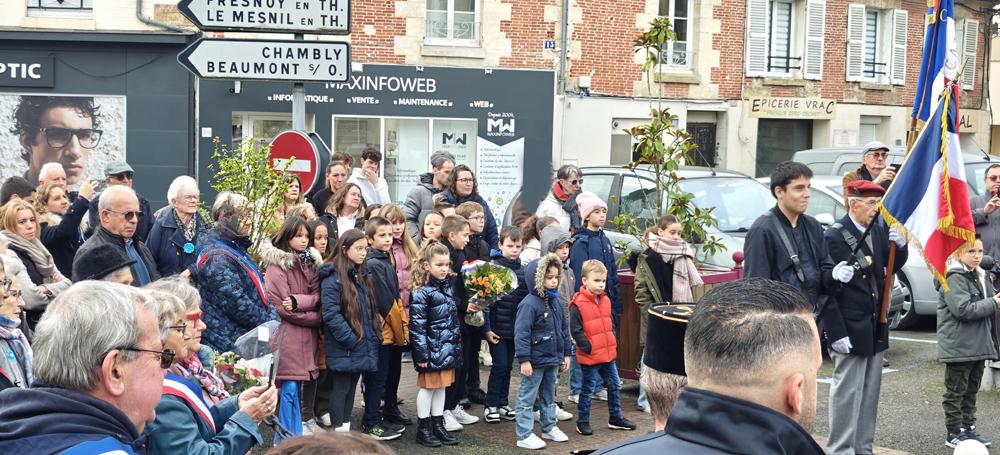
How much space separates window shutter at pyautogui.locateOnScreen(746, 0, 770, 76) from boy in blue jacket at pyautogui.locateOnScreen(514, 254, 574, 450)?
1646 cm

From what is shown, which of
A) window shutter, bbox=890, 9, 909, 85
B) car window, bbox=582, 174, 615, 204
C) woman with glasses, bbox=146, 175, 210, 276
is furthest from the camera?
window shutter, bbox=890, 9, 909, 85

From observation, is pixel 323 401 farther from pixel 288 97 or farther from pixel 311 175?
pixel 288 97

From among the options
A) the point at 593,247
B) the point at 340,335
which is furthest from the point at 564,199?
the point at 340,335

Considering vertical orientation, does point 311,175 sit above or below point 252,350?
above

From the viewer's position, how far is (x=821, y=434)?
8.60 m

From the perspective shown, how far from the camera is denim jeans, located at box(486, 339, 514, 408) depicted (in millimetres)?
8680

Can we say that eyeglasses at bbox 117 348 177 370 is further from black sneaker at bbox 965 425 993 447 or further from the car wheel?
the car wheel

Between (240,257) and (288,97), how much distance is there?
1229 cm

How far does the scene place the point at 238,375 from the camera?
5012mm

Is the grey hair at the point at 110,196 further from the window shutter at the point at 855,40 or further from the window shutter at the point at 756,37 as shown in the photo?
the window shutter at the point at 855,40

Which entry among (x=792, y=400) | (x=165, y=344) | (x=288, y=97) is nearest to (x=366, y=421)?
(x=165, y=344)

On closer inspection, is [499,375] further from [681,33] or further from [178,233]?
[681,33]

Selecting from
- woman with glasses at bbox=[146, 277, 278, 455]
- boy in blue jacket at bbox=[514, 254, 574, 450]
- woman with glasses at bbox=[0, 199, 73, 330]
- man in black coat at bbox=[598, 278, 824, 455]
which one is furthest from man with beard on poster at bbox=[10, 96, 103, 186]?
man in black coat at bbox=[598, 278, 824, 455]

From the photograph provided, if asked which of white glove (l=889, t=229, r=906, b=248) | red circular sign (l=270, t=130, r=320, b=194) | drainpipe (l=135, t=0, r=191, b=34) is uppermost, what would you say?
drainpipe (l=135, t=0, r=191, b=34)
